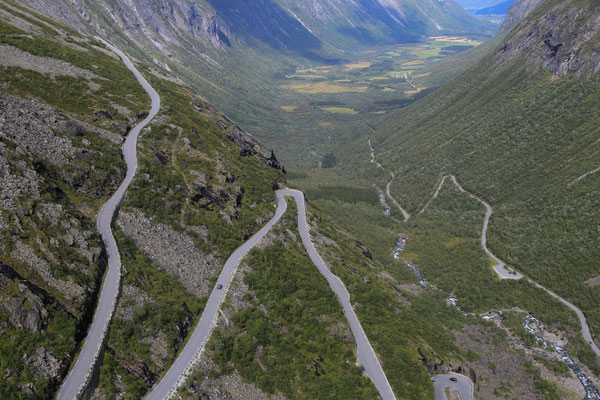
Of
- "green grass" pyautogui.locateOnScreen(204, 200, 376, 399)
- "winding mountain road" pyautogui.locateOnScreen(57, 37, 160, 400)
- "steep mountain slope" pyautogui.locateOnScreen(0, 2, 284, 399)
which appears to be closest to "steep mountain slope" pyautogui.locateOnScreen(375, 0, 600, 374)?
"green grass" pyautogui.locateOnScreen(204, 200, 376, 399)

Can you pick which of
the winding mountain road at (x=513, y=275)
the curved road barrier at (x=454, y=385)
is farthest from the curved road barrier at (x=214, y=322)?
the winding mountain road at (x=513, y=275)

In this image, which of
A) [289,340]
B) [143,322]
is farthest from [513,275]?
[143,322]

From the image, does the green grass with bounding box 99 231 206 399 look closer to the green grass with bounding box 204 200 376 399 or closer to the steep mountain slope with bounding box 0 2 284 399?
the steep mountain slope with bounding box 0 2 284 399

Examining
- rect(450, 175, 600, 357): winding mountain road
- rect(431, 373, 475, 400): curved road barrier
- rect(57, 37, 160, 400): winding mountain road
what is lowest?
rect(57, 37, 160, 400): winding mountain road

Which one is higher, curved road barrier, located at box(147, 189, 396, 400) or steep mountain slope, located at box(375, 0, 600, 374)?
steep mountain slope, located at box(375, 0, 600, 374)

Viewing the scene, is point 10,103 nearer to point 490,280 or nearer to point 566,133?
point 490,280
